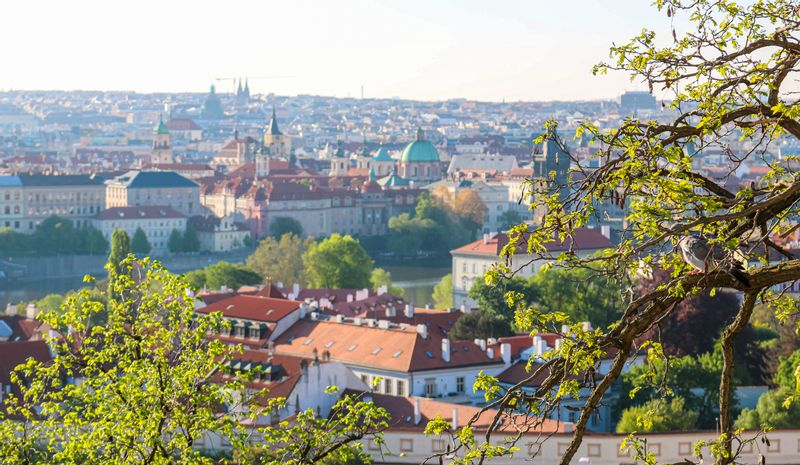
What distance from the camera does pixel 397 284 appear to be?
225 ft

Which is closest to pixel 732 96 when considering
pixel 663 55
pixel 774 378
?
pixel 663 55

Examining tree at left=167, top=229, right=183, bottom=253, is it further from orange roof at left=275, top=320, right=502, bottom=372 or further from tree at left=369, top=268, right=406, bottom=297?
orange roof at left=275, top=320, right=502, bottom=372

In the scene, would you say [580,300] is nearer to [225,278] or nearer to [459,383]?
[459,383]

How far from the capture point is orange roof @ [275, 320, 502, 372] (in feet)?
93.9

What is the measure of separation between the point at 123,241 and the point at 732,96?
55252 millimetres

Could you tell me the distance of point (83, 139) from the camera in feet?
618

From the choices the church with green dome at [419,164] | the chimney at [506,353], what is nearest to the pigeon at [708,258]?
the chimney at [506,353]

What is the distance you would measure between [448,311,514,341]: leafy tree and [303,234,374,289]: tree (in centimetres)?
1851

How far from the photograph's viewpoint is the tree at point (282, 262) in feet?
187

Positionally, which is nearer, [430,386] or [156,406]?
[156,406]

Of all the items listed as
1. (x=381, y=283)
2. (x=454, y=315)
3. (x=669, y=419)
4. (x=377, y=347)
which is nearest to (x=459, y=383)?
(x=377, y=347)

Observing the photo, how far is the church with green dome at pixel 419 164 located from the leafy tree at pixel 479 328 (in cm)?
8619

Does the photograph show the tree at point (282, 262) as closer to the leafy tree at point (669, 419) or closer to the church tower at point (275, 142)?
the leafy tree at point (669, 419)

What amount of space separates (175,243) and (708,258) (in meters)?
78.3
